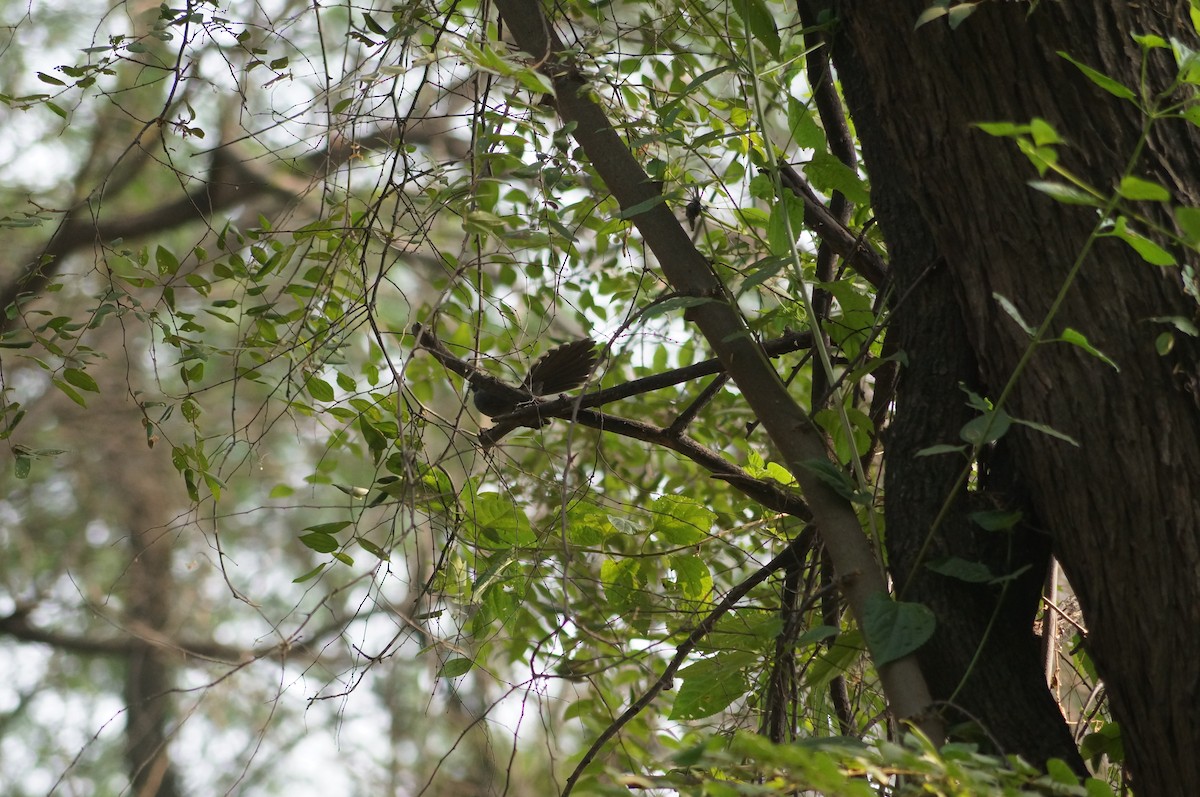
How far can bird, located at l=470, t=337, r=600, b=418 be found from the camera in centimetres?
94

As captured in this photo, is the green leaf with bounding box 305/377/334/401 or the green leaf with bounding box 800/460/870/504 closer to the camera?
the green leaf with bounding box 800/460/870/504

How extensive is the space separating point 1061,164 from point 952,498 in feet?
0.73

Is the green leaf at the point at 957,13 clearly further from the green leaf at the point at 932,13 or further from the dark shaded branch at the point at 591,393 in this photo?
the dark shaded branch at the point at 591,393

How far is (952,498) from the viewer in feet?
2.17

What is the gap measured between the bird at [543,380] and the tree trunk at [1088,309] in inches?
13.9

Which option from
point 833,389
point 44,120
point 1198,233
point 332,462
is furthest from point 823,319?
point 44,120

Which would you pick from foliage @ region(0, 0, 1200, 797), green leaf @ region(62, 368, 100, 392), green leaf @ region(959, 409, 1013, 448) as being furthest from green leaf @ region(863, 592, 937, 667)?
green leaf @ region(62, 368, 100, 392)

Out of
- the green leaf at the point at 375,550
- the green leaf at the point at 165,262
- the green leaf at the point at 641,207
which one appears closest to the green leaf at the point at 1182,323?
the green leaf at the point at 641,207

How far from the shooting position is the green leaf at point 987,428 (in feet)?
2.03

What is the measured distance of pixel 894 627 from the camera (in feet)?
2.19

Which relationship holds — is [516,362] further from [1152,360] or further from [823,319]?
[1152,360]

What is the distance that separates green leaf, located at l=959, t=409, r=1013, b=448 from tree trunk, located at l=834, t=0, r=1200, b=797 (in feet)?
0.12

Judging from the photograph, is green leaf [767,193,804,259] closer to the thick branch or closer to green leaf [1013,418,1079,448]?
the thick branch

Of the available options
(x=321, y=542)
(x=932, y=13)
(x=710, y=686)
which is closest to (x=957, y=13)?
(x=932, y=13)
